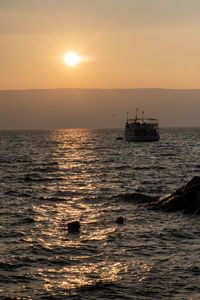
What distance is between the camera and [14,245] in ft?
60.4

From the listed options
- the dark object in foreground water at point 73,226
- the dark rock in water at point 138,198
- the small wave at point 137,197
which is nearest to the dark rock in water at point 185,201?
the dark rock in water at point 138,198

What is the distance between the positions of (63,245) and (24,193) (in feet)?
52.6

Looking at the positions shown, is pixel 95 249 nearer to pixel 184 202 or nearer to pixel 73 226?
pixel 73 226

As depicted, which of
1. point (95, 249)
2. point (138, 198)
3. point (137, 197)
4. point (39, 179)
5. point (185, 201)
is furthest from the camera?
point (39, 179)

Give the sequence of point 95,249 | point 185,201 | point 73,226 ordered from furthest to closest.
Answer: point 185,201, point 73,226, point 95,249

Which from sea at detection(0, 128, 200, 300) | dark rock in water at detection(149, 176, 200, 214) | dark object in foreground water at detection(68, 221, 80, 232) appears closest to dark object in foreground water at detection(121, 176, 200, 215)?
dark rock in water at detection(149, 176, 200, 214)

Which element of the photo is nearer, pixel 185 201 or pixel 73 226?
pixel 73 226

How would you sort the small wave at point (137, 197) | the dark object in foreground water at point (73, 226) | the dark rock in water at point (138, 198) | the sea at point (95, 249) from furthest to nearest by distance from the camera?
the small wave at point (137, 197) → the dark rock in water at point (138, 198) → the dark object in foreground water at point (73, 226) → the sea at point (95, 249)

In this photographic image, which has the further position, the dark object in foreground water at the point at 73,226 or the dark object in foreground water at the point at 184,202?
the dark object in foreground water at the point at 184,202

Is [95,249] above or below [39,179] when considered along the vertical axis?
below

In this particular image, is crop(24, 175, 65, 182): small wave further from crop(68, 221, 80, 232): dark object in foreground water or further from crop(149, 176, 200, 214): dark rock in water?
crop(68, 221, 80, 232): dark object in foreground water

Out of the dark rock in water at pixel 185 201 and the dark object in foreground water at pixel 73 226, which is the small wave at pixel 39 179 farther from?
the dark object in foreground water at pixel 73 226

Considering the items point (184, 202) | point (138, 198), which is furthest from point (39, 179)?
point (184, 202)

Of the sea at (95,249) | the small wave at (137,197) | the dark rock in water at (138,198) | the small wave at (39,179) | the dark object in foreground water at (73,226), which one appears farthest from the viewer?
the small wave at (39,179)
